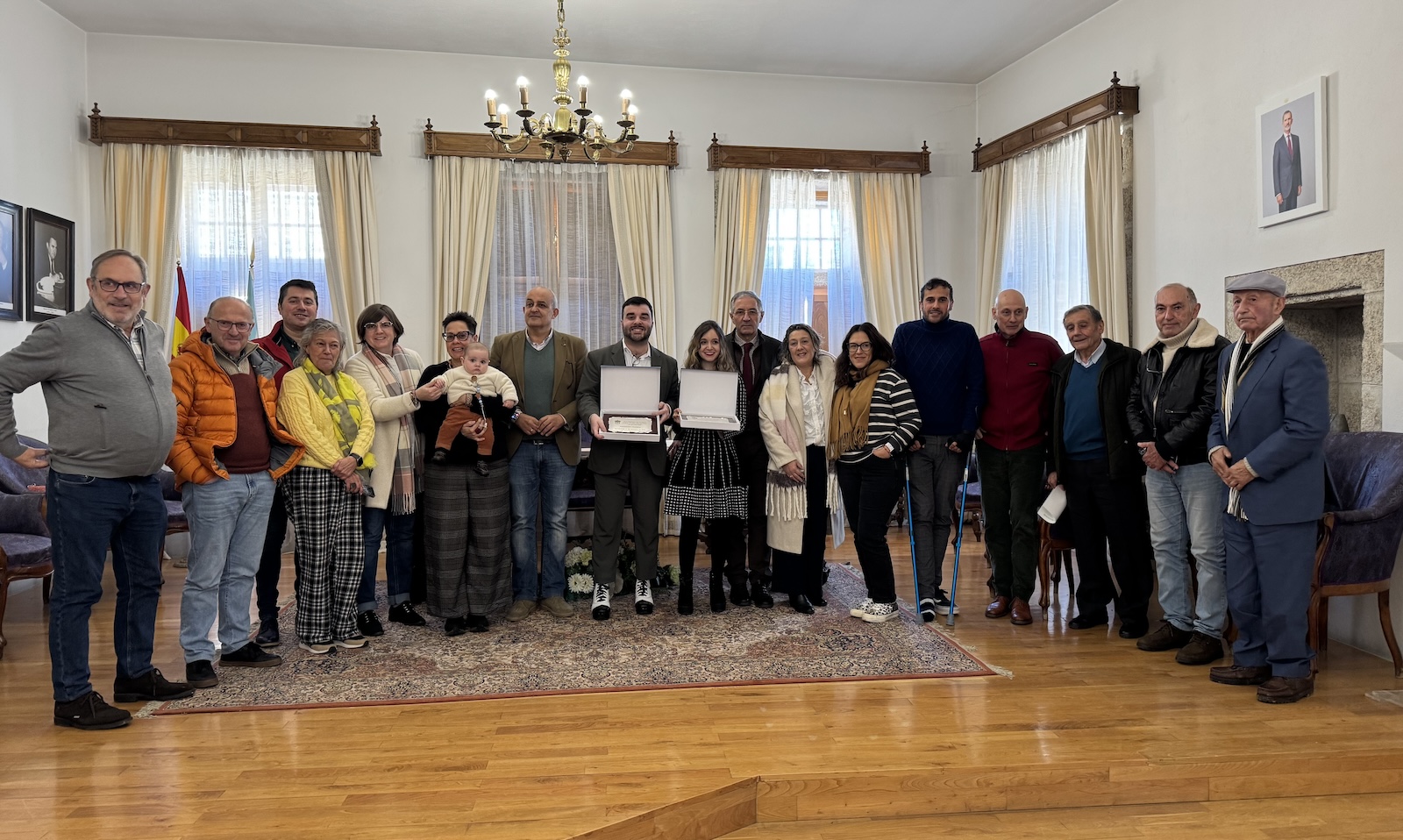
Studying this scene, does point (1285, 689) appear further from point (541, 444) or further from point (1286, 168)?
point (541, 444)

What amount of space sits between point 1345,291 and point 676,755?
400 cm

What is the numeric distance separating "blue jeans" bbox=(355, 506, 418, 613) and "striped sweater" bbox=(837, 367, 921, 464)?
2340mm

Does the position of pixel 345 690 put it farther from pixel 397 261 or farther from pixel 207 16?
pixel 207 16

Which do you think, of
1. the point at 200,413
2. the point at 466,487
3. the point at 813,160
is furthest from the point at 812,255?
the point at 200,413

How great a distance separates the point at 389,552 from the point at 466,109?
4148mm

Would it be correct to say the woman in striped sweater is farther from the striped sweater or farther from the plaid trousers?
the plaid trousers

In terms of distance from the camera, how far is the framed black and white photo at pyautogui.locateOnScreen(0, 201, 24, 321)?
565cm

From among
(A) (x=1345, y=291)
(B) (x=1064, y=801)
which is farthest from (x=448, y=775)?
(A) (x=1345, y=291)

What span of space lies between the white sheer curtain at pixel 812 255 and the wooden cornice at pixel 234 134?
3.30 meters

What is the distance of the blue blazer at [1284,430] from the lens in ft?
11.3

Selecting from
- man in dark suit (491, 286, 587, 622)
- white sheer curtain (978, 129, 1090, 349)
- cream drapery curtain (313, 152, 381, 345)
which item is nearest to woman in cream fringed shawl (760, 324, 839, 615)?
man in dark suit (491, 286, 587, 622)

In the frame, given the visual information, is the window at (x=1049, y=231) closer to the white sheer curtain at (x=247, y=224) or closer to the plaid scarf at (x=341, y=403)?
the plaid scarf at (x=341, y=403)

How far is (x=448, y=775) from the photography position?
2.90 m

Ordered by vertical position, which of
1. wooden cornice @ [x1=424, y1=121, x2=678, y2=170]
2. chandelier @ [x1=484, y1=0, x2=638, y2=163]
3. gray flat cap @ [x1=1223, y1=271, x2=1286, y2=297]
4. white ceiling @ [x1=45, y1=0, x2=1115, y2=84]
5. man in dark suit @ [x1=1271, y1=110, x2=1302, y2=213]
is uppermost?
white ceiling @ [x1=45, y1=0, x2=1115, y2=84]
